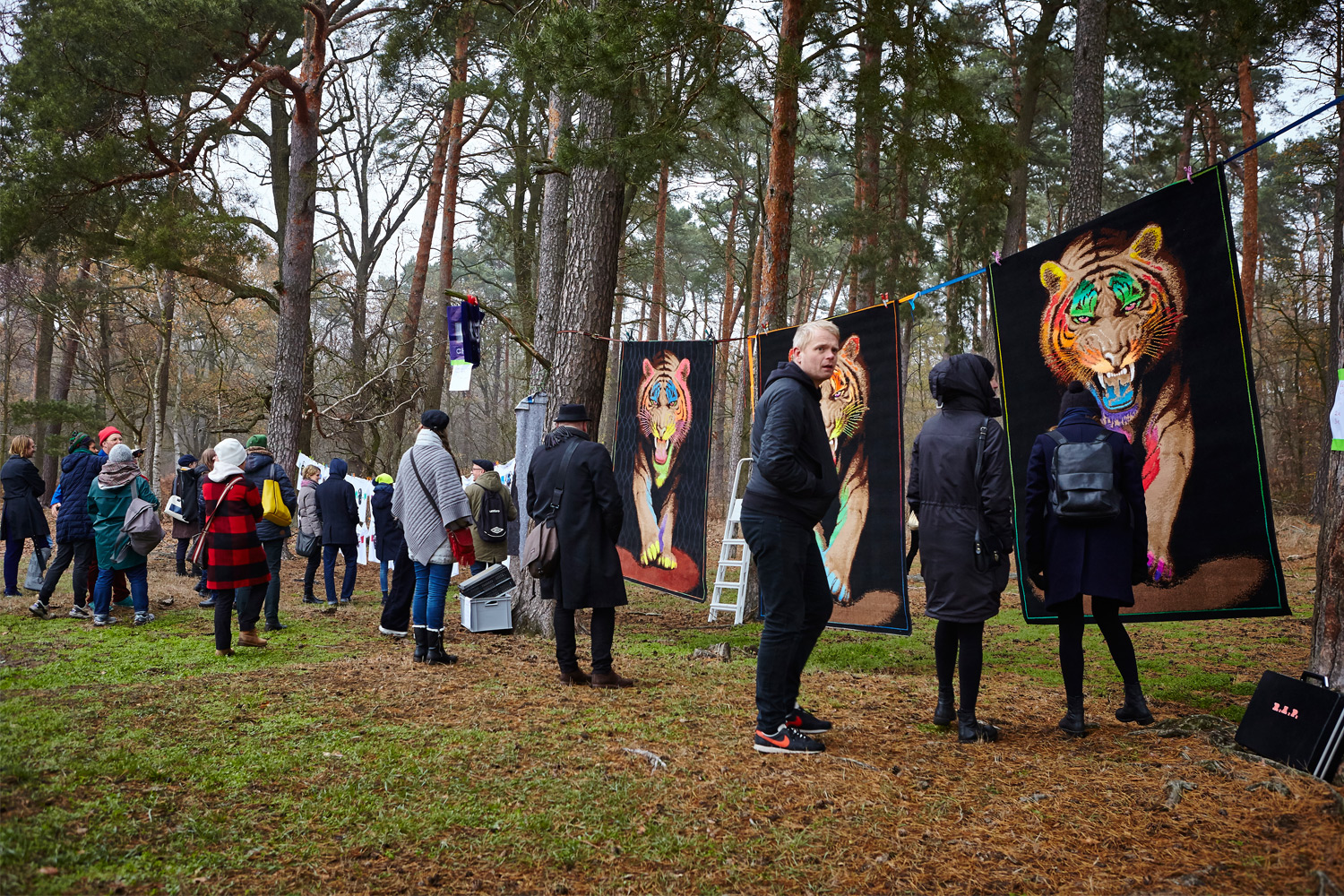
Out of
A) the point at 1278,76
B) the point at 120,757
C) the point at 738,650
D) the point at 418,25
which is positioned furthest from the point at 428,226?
the point at 1278,76

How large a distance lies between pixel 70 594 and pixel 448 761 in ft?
26.9

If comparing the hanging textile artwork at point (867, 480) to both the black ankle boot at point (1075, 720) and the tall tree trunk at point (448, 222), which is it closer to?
the black ankle boot at point (1075, 720)

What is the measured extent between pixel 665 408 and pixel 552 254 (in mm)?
1927

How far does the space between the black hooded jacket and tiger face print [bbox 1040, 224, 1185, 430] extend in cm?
208

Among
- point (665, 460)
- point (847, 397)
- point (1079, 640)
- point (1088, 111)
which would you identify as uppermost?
point (1088, 111)

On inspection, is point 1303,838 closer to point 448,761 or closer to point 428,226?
point 448,761

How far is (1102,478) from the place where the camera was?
3.89 metres

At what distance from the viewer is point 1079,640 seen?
13.3 ft

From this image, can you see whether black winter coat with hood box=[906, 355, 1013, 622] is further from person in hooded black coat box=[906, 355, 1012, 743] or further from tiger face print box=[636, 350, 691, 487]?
tiger face print box=[636, 350, 691, 487]

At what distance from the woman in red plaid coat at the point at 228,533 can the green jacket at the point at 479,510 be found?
1.92 metres

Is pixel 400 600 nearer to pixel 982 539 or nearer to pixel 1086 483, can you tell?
pixel 982 539

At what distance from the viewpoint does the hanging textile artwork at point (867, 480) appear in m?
6.12

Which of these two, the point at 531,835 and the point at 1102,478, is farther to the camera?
the point at 1102,478

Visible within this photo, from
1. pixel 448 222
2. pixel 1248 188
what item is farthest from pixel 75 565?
pixel 1248 188
